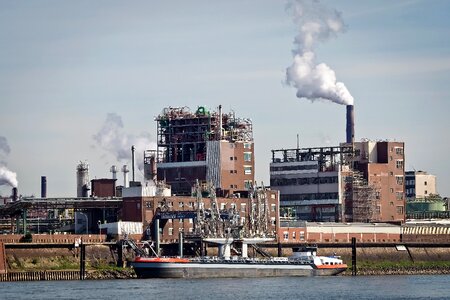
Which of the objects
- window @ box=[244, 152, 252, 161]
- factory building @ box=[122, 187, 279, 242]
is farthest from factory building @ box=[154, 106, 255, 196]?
factory building @ box=[122, 187, 279, 242]

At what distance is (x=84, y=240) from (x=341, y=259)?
123 ft

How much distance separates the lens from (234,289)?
13425 cm

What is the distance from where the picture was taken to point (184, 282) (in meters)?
146

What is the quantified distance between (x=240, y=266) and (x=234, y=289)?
87.4ft

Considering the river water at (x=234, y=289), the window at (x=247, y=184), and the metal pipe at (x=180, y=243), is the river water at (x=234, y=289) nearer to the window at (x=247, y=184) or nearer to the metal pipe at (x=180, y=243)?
the metal pipe at (x=180, y=243)

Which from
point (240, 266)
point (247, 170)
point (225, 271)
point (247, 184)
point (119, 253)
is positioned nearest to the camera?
point (225, 271)

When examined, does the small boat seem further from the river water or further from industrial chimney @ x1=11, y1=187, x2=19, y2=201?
industrial chimney @ x1=11, y1=187, x2=19, y2=201

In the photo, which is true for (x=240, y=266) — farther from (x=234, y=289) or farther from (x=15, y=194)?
(x=15, y=194)

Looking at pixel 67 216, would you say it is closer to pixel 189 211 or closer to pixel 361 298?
pixel 189 211

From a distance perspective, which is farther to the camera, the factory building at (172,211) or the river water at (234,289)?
the factory building at (172,211)

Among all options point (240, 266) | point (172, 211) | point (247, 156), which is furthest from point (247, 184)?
point (240, 266)

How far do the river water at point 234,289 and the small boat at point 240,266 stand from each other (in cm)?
327

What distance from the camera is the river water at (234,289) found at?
12319 centimetres

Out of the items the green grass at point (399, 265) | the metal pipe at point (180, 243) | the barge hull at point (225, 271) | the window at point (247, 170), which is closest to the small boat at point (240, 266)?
the barge hull at point (225, 271)
